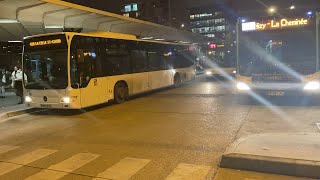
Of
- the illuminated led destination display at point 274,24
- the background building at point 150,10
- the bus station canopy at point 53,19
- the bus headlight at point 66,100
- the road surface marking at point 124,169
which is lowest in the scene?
the road surface marking at point 124,169

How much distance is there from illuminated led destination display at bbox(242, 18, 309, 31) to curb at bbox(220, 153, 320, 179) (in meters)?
7.77

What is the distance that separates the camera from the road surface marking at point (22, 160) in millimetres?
6205

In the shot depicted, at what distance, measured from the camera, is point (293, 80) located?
38.3ft

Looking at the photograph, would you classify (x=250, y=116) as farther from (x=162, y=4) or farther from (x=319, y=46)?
(x=162, y=4)

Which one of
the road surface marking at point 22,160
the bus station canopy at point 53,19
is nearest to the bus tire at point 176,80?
the bus station canopy at point 53,19

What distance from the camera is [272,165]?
5406 millimetres

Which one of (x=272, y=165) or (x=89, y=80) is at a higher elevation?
(x=89, y=80)

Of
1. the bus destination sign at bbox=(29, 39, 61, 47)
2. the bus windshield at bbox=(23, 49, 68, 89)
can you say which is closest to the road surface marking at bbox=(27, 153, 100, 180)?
the bus windshield at bbox=(23, 49, 68, 89)

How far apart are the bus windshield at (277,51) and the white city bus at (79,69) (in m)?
5.52

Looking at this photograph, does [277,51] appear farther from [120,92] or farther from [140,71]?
[140,71]

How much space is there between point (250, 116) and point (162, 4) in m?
93.6

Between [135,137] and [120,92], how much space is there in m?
6.82

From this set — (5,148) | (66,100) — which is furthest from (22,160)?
(66,100)

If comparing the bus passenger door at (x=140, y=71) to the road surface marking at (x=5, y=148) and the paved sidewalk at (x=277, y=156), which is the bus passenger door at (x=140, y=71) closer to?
the road surface marking at (x=5, y=148)
